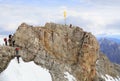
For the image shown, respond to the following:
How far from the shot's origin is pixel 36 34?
65250 mm

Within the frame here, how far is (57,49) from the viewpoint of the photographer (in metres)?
67.6

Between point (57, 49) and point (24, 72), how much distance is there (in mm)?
12177

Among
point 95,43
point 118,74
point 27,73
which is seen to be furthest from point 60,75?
point 118,74

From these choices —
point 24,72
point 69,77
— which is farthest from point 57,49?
point 24,72

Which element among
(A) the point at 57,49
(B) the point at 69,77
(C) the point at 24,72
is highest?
(A) the point at 57,49

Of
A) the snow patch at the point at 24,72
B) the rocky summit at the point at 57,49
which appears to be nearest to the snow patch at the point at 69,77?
the rocky summit at the point at 57,49

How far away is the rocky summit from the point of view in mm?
61594

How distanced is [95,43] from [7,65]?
20896 mm

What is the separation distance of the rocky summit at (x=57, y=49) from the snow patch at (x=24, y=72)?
964mm

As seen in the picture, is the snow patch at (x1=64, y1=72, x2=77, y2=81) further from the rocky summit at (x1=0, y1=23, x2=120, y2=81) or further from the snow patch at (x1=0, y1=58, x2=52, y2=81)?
the snow patch at (x1=0, y1=58, x2=52, y2=81)

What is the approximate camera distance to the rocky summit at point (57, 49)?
61594 millimetres

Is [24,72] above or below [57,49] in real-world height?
below

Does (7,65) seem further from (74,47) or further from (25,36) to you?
(74,47)

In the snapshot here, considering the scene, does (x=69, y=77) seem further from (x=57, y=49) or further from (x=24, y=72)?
(x=24, y=72)
